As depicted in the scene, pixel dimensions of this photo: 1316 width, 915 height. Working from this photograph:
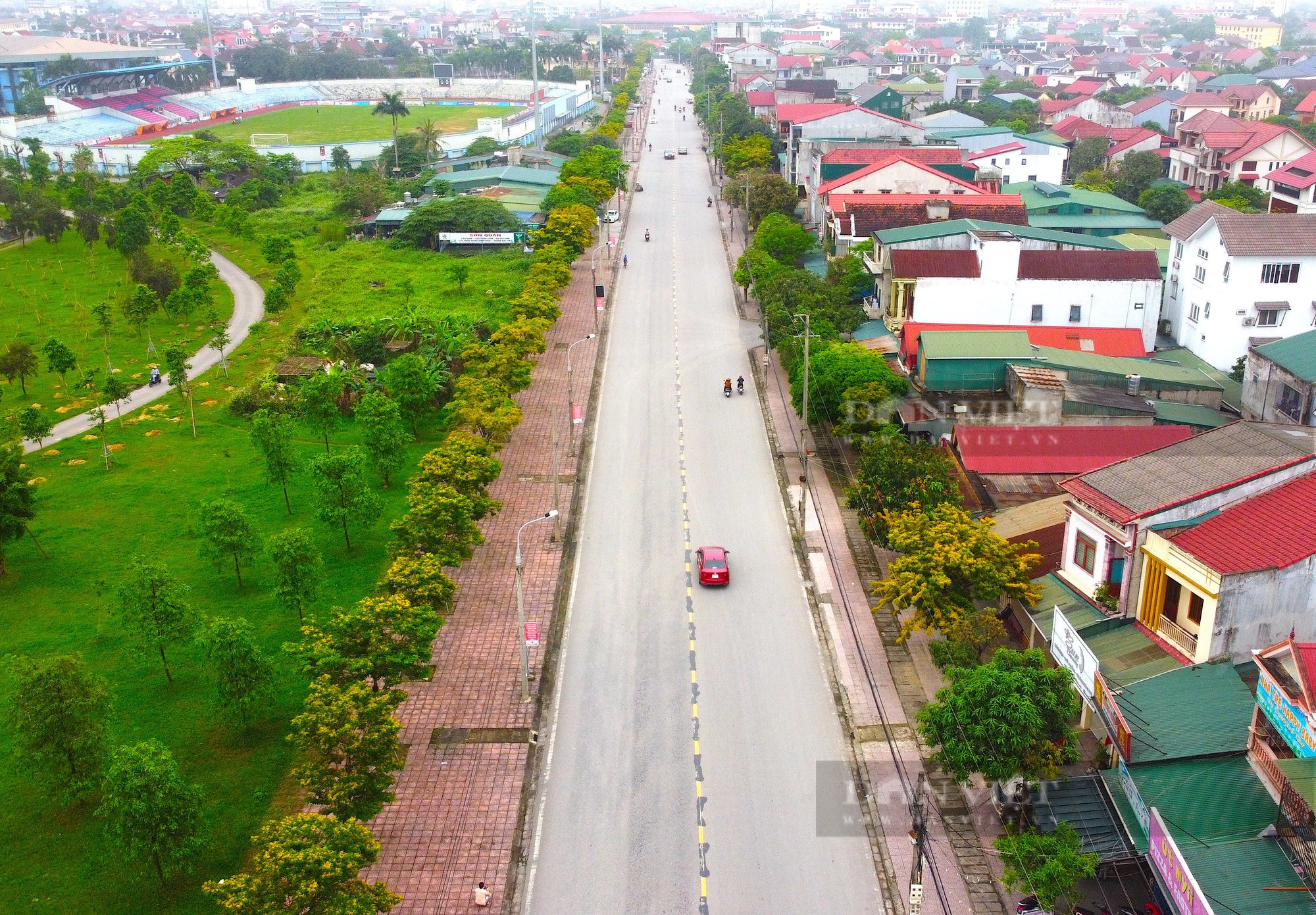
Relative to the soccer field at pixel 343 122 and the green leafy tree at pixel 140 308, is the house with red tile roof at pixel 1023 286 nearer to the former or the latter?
the green leafy tree at pixel 140 308

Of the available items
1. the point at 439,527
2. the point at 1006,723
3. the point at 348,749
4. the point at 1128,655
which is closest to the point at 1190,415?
the point at 1128,655

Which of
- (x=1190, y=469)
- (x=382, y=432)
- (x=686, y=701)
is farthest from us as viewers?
(x=382, y=432)

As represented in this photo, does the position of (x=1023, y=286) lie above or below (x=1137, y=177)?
below

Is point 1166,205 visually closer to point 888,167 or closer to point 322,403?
point 888,167

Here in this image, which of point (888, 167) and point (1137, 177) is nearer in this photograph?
point (888, 167)

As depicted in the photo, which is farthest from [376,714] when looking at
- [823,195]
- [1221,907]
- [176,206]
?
[176,206]

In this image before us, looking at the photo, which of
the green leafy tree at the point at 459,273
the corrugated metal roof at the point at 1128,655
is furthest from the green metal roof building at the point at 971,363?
the green leafy tree at the point at 459,273

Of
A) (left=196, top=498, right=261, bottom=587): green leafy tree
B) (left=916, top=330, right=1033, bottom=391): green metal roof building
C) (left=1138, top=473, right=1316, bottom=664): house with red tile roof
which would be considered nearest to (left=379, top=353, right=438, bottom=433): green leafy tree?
(left=196, top=498, right=261, bottom=587): green leafy tree

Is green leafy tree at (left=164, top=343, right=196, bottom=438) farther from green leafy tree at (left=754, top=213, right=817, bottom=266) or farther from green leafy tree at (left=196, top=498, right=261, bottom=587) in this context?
green leafy tree at (left=754, top=213, right=817, bottom=266)
